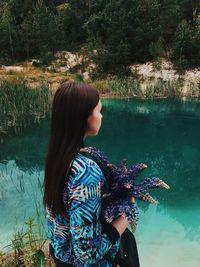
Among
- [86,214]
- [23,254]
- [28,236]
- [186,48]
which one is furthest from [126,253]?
[186,48]

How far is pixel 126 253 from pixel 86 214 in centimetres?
34

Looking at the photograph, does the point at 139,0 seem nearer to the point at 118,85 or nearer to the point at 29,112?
the point at 118,85

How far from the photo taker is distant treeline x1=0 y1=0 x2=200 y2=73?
1619 centimetres

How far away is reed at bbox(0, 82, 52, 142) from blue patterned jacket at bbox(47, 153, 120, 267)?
273 inches

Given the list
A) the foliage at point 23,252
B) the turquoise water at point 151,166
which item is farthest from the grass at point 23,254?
the turquoise water at point 151,166

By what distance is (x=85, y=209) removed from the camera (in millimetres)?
1104

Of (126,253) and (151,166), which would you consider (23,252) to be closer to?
(126,253)

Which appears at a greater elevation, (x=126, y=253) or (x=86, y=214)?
(x=86, y=214)

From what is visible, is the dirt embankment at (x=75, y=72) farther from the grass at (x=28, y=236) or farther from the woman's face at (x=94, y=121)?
the woman's face at (x=94, y=121)

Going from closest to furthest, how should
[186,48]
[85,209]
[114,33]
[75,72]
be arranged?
[85,209]
[186,48]
[114,33]
[75,72]

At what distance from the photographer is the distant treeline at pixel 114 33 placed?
16188 millimetres

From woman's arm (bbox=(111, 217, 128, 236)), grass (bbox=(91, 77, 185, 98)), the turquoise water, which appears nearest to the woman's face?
woman's arm (bbox=(111, 217, 128, 236))

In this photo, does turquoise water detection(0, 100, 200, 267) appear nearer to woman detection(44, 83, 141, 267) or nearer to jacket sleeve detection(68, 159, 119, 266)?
woman detection(44, 83, 141, 267)

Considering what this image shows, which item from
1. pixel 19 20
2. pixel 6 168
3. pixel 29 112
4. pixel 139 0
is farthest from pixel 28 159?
pixel 19 20
